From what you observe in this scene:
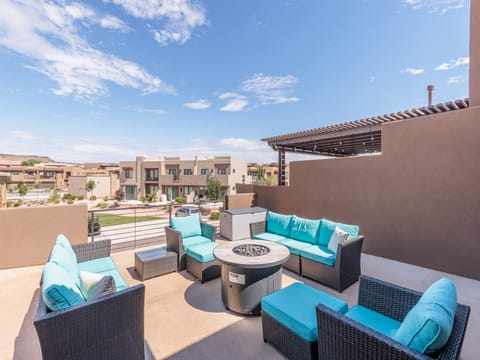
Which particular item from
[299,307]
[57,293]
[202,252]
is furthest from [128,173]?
[299,307]

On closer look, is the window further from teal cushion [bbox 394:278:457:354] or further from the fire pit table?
teal cushion [bbox 394:278:457:354]

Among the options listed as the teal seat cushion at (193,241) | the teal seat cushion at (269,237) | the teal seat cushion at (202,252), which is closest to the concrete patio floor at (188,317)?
the teal seat cushion at (202,252)

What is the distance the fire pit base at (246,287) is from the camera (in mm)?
2676

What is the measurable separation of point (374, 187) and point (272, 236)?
2.73m

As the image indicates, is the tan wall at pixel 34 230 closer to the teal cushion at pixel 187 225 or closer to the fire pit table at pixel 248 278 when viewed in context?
the teal cushion at pixel 187 225

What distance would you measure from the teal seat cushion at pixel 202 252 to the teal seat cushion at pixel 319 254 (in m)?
1.60

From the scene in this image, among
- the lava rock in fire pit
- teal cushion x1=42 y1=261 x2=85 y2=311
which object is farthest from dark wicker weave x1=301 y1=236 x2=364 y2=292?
teal cushion x1=42 y1=261 x2=85 y2=311

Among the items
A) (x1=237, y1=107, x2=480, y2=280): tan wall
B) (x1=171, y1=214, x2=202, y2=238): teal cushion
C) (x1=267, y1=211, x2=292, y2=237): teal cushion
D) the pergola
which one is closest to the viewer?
(x1=237, y1=107, x2=480, y2=280): tan wall

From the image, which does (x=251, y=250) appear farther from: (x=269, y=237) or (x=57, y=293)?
(x=57, y=293)

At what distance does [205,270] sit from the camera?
11.6 ft

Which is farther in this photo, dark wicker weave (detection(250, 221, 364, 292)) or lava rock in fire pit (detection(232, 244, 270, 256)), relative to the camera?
dark wicker weave (detection(250, 221, 364, 292))

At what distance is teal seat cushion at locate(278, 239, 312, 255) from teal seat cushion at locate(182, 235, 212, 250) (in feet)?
5.02

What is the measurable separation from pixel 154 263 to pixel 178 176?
934 inches

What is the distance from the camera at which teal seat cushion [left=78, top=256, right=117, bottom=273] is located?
9.93 ft
